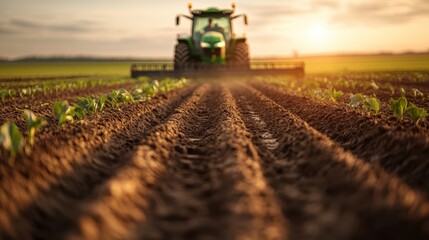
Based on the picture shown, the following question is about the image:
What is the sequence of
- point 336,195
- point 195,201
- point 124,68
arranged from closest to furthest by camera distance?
point 195,201, point 336,195, point 124,68

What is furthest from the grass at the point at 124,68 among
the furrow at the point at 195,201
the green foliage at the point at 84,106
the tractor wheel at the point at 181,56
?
the furrow at the point at 195,201

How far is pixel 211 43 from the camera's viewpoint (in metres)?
21.0

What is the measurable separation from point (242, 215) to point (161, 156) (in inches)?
97.2

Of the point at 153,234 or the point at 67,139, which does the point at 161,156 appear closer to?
the point at 67,139

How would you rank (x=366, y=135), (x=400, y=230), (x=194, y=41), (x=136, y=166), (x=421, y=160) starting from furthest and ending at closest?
(x=194, y=41) → (x=366, y=135) → (x=421, y=160) → (x=136, y=166) → (x=400, y=230)

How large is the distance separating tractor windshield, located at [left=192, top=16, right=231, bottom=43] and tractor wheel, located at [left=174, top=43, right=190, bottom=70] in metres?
0.74

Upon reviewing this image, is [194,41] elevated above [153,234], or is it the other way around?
[194,41]

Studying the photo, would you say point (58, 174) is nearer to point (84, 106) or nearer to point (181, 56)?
point (84, 106)

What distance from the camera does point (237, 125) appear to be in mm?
7559

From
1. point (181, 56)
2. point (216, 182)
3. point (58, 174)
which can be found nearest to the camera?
point (216, 182)

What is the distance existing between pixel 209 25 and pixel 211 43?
1454mm

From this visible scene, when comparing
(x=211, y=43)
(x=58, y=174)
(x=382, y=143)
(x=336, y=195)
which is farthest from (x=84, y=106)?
(x=211, y=43)

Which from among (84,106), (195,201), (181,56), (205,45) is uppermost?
(205,45)

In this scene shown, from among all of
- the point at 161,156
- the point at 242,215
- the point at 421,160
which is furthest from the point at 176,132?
the point at 242,215
